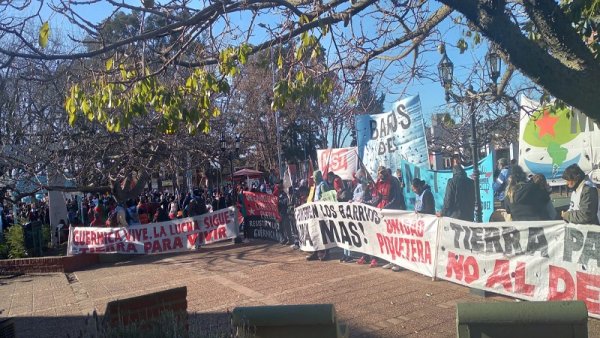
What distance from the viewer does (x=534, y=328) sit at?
389cm

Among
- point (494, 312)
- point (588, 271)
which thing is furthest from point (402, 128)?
point (494, 312)

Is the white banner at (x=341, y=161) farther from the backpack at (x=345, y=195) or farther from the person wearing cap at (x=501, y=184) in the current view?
the person wearing cap at (x=501, y=184)

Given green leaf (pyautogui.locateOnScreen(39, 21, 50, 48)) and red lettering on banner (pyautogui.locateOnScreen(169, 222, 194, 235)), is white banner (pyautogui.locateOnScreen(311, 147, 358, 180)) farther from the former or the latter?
green leaf (pyautogui.locateOnScreen(39, 21, 50, 48))

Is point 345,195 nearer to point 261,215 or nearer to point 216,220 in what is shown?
point 261,215

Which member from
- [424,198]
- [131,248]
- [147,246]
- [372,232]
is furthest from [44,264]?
[424,198]

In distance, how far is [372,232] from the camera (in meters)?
10.5

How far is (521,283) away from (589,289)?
98cm

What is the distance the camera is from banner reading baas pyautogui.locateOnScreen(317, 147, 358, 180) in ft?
48.8

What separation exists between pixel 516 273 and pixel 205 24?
5.07 m

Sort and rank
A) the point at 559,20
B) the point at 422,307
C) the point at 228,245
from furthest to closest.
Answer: the point at 228,245
the point at 422,307
the point at 559,20

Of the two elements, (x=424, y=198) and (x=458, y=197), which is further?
(x=424, y=198)

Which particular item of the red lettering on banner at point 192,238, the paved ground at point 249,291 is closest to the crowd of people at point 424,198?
the paved ground at point 249,291

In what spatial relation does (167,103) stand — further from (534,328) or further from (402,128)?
(402,128)

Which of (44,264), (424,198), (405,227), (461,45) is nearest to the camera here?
(461,45)
